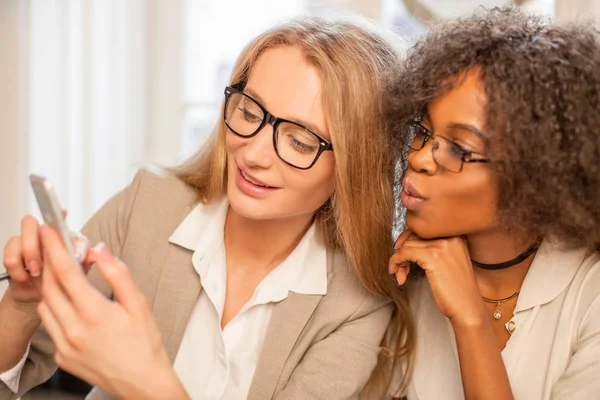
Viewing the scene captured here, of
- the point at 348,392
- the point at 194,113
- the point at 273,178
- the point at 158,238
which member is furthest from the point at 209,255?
the point at 194,113

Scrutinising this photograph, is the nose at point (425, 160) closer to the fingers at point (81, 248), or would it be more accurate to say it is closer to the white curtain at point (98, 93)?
the fingers at point (81, 248)

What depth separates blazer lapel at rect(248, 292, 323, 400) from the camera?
152 cm

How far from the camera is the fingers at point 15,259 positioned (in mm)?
1236

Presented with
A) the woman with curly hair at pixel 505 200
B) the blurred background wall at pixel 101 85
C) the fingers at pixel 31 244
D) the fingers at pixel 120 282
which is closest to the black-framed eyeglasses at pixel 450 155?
the woman with curly hair at pixel 505 200

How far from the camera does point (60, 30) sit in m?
2.97

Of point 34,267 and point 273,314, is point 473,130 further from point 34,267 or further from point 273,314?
point 34,267

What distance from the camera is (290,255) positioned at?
67.1 inches

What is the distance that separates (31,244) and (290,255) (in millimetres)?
671

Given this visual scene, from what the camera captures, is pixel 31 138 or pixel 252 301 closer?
pixel 252 301

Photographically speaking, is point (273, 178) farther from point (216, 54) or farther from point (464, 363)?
point (216, 54)

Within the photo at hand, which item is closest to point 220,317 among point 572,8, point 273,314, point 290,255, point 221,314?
point 221,314

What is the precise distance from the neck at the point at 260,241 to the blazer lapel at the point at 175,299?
0.13 m

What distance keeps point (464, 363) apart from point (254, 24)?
1.91 meters

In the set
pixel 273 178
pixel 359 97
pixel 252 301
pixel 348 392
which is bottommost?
pixel 348 392
